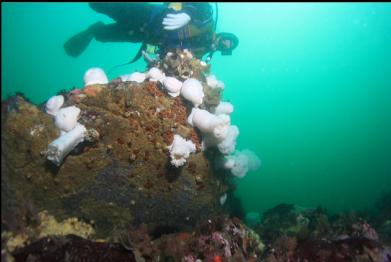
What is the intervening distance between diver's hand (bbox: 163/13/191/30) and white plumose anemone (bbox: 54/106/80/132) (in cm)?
295

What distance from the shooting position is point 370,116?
9544cm

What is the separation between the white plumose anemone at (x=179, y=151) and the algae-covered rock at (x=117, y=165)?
0.12 metres

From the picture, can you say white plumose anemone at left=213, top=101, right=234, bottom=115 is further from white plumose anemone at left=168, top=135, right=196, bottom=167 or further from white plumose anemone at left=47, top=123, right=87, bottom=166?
white plumose anemone at left=47, top=123, right=87, bottom=166

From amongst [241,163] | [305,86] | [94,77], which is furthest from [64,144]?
[305,86]

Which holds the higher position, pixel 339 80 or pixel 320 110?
pixel 339 80

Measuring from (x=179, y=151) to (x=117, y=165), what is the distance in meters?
0.97

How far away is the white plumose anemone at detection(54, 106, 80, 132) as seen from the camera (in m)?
4.25

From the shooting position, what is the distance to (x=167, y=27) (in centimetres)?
624

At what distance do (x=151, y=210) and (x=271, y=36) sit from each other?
9120 cm

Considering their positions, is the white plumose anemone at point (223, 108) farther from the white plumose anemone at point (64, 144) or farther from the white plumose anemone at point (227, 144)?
the white plumose anemone at point (64, 144)

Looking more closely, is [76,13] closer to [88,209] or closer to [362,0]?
[362,0]

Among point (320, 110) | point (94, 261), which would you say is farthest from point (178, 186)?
point (320, 110)

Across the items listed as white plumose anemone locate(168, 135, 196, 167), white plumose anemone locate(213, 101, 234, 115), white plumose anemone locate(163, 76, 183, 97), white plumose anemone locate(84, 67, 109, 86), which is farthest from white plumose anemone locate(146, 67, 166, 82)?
white plumose anemone locate(213, 101, 234, 115)

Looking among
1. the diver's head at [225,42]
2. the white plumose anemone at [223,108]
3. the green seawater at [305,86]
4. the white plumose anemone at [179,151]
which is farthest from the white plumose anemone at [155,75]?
the green seawater at [305,86]
